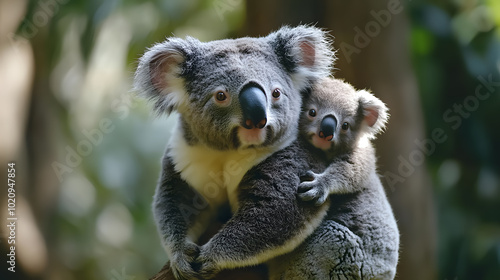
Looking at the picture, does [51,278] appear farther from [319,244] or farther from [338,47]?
[319,244]

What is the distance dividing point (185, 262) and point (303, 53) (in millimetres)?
1420

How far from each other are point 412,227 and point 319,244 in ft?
10.0

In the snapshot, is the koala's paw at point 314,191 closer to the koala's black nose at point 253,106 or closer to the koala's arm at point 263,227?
the koala's arm at point 263,227

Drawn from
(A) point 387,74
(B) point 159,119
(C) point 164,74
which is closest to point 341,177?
(C) point 164,74

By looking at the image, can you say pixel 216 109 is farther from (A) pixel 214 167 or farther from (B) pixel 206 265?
(B) pixel 206 265

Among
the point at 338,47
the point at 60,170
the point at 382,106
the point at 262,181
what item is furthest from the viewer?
the point at 60,170

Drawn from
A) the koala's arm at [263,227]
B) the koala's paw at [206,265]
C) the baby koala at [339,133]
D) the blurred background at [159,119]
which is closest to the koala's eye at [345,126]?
the baby koala at [339,133]

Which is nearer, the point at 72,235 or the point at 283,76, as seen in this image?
the point at 283,76

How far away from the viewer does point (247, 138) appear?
9.15ft

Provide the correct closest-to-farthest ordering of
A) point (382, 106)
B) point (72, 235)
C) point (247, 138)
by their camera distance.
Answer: point (247, 138) < point (382, 106) < point (72, 235)

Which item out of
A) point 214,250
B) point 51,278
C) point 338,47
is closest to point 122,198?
point 51,278

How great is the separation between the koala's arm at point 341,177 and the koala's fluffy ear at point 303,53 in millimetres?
517

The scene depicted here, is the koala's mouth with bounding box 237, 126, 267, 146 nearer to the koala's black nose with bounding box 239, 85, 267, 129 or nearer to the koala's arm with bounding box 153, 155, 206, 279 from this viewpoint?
the koala's black nose with bounding box 239, 85, 267, 129

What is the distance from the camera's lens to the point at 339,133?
3129mm
